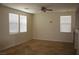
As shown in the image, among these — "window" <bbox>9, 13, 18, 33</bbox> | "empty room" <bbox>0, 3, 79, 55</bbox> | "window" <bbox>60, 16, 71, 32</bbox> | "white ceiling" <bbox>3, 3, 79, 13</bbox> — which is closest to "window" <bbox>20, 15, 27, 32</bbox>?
"empty room" <bbox>0, 3, 79, 55</bbox>

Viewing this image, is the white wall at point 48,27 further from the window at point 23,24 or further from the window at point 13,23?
the window at point 13,23

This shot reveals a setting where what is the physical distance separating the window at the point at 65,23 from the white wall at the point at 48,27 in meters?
0.07

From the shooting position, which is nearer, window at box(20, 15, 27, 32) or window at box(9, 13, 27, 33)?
window at box(9, 13, 27, 33)

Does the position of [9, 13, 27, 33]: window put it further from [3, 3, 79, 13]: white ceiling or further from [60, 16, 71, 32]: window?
[60, 16, 71, 32]: window

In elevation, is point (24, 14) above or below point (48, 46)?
above

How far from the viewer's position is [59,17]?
3.32 metres

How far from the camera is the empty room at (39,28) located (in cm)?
318

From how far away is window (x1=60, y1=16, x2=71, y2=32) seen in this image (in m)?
3.26

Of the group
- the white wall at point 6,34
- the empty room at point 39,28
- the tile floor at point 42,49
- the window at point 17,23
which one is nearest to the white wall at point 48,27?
the empty room at point 39,28

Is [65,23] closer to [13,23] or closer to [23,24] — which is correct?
[23,24]

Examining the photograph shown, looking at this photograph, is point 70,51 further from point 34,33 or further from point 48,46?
point 34,33

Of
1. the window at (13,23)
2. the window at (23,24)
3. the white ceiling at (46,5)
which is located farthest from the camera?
the window at (23,24)
